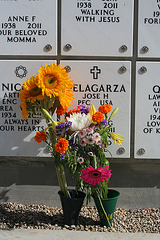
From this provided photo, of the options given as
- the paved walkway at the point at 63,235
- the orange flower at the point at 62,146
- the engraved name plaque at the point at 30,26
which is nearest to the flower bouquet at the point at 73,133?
the orange flower at the point at 62,146

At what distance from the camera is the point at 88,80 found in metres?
3.18

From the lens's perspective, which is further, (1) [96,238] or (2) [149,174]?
(2) [149,174]

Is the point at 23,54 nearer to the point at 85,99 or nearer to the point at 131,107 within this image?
the point at 85,99

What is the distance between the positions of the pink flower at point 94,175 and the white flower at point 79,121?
388mm

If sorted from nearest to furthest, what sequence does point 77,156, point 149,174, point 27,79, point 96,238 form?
1. point 96,238
2. point 77,156
3. point 27,79
4. point 149,174

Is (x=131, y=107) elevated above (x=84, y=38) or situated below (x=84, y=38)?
below

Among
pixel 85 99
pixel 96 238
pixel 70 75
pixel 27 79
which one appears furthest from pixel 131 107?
pixel 96 238

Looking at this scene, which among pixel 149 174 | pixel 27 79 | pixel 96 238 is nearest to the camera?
pixel 96 238

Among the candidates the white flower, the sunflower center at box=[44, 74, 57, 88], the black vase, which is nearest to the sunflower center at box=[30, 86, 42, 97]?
the sunflower center at box=[44, 74, 57, 88]

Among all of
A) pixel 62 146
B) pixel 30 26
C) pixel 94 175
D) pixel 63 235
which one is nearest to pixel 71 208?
pixel 63 235

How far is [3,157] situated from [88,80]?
1330mm

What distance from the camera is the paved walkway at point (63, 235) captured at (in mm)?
2492

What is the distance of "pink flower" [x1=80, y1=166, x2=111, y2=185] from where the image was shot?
2566mm

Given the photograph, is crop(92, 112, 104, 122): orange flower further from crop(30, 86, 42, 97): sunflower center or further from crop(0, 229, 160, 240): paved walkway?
crop(0, 229, 160, 240): paved walkway
